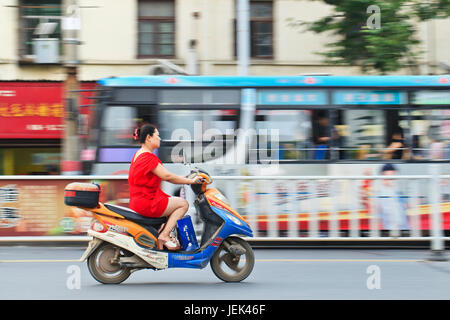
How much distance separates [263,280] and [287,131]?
15.9 ft

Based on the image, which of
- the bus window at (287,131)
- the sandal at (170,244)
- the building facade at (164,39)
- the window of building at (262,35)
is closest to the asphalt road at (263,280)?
the sandal at (170,244)

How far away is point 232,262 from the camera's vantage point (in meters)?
6.65

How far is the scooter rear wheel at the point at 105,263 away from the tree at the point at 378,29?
9.71 metres

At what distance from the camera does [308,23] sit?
1677cm

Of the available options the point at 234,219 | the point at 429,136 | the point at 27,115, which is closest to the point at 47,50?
the point at 27,115

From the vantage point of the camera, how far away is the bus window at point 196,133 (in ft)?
36.9

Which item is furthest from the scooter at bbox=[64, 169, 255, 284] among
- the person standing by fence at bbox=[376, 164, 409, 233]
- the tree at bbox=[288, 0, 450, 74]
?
the tree at bbox=[288, 0, 450, 74]

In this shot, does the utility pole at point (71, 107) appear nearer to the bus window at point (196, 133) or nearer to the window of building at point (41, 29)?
the bus window at point (196, 133)

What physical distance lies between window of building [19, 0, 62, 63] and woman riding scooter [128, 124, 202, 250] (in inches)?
488

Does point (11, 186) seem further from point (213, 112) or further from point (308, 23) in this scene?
point (308, 23)

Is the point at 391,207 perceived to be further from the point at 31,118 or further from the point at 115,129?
the point at 31,118

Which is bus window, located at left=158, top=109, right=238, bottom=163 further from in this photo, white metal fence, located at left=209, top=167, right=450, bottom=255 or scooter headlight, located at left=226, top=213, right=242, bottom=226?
scooter headlight, located at left=226, top=213, right=242, bottom=226

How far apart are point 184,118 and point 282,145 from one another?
170cm

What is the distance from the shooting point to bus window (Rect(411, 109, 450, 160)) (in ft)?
37.2
